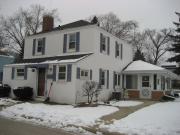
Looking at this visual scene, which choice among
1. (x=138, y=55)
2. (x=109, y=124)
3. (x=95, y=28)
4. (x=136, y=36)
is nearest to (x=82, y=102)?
(x=95, y=28)

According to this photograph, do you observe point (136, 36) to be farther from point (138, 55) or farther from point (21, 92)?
point (21, 92)

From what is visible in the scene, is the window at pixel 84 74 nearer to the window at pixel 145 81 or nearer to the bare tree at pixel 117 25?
the window at pixel 145 81

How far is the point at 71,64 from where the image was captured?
57.1 feet

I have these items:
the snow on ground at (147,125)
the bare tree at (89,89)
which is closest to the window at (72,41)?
the bare tree at (89,89)

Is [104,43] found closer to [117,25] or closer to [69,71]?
[69,71]

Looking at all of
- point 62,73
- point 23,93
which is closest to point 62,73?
point 62,73

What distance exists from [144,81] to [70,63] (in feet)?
29.3

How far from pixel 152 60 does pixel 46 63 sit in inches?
1584

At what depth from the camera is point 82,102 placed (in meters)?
17.9

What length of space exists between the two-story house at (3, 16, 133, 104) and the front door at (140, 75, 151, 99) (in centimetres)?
233

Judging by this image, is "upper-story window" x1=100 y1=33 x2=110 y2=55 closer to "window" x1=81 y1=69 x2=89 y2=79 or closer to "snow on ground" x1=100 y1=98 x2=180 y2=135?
"window" x1=81 y1=69 x2=89 y2=79

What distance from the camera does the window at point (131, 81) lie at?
2396 centimetres

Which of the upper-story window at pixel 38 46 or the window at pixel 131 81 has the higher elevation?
the upper-story window at pixel 38 46

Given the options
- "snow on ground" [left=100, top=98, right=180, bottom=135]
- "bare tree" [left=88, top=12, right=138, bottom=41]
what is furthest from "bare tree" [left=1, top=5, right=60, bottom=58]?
"snow on ground" [left=100, top=98, right=180, bottom=135]
